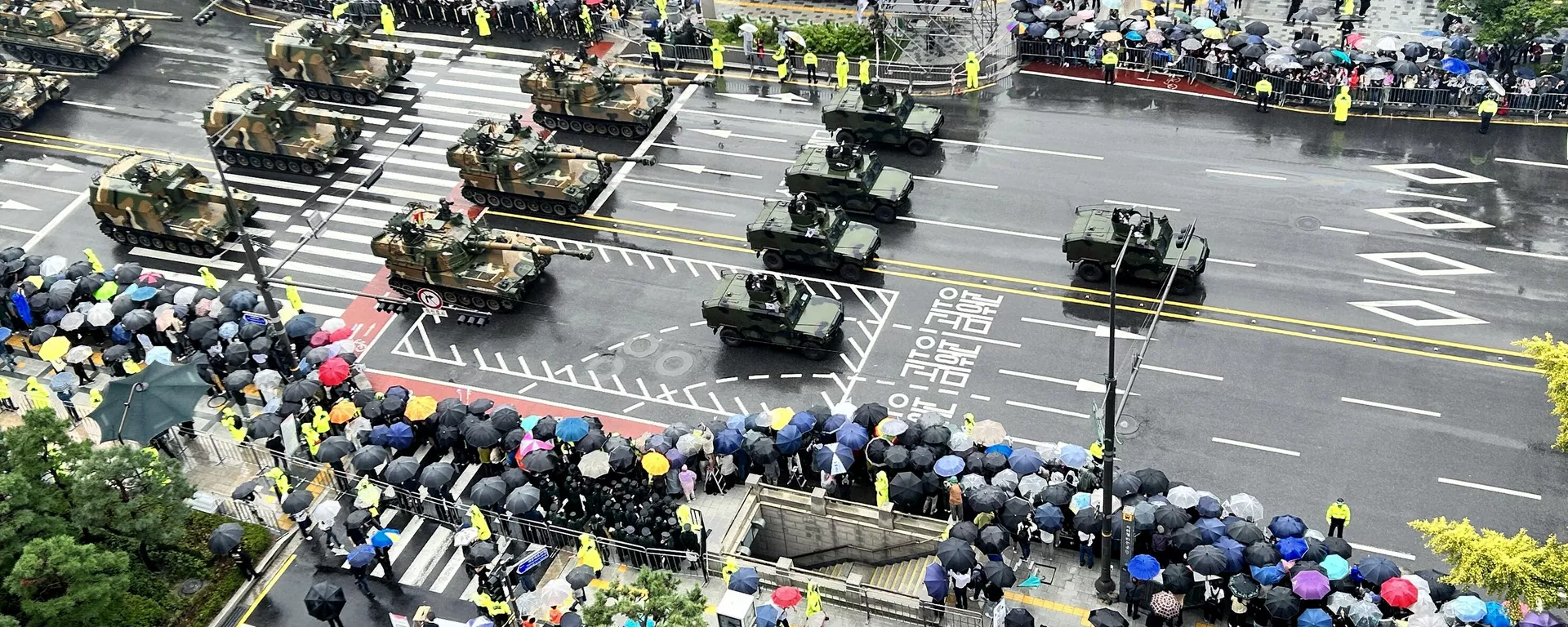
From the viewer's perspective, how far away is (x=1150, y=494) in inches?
1431

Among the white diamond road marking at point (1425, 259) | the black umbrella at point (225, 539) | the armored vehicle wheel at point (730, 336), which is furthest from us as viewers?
the white diamond road marking at point (1425, 259)

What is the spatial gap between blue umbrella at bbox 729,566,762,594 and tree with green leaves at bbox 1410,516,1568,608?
15.3m

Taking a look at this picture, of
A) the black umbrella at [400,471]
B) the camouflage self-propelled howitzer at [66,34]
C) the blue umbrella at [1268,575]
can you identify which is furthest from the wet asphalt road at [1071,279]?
the black umbrella at [400,471]

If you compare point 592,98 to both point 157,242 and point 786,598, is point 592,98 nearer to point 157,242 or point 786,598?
point 157,242

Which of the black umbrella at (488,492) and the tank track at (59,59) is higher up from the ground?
the tank track at (59,59)

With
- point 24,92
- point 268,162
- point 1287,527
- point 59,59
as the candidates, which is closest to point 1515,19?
point 1287,527

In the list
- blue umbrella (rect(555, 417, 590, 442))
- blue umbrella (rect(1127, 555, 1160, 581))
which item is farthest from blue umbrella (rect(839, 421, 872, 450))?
blue umbrella (rect(1127, 555, 1160, 581))

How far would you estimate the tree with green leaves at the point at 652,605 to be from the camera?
31.0m

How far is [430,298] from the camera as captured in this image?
162 ft

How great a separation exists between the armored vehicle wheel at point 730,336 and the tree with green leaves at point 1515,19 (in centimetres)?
3156

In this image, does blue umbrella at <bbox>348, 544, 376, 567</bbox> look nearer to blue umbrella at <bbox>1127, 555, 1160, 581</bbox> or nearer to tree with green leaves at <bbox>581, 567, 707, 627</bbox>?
tree with green leaves at <bbox>581, 567, 707, 627</bbox>

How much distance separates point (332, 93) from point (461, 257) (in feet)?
61.3

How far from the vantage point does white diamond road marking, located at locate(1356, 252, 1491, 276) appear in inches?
1874

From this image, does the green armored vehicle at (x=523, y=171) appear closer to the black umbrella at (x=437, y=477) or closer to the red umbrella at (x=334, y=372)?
the red umbrella at (x=334, y=372)
